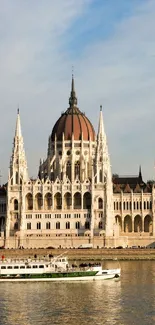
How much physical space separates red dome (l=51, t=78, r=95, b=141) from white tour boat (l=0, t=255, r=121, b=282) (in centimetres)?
8031

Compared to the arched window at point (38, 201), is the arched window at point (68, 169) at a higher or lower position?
higher

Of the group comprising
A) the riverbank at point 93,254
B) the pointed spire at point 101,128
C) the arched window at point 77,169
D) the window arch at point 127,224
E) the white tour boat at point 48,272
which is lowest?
the white tour boat at point 48,272

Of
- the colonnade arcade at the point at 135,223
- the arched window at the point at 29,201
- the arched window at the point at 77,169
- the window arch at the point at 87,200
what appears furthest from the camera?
the arched window at the point at 77,169

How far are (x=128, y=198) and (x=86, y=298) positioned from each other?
9019 cm

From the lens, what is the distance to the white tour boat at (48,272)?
97.3 m

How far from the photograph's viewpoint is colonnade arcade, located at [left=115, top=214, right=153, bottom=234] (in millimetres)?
169375

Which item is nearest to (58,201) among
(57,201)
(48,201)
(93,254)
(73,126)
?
(57,201)

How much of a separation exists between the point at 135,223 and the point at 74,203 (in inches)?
643

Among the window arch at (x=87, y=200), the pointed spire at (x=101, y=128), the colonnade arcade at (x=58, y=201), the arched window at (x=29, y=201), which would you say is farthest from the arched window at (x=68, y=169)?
the arched window at (x=29, y=201)

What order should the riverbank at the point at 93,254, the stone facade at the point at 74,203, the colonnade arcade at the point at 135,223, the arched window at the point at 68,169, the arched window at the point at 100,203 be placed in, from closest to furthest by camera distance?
the riverbank at the point at 93,254
the stone facade at the point at 74,203
the arched window at the point at 100,203
the colonnade arcade at the point at 135,223
the arched window at the point at 68,169

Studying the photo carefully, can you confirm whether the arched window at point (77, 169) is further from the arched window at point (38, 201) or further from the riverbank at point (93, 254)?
the riverbank at point (93, 254)

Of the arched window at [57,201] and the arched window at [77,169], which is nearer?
the arched window at [57,201]

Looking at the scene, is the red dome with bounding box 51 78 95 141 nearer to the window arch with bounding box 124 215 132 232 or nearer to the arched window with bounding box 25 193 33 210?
the arched window with bounding box 25 193 33 210

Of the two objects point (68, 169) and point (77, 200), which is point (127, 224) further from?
point (68, 169)
